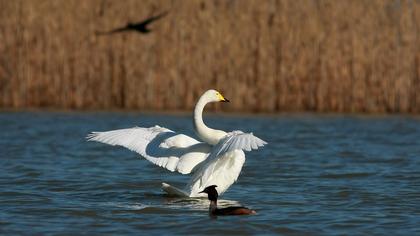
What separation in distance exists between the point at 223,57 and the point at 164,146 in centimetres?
973

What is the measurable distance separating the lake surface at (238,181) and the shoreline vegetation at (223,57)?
0.71 meters

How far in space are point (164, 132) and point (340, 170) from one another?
125 inches

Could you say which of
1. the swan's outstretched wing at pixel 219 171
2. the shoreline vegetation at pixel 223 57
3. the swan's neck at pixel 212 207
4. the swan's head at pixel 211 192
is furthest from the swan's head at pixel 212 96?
the shoreline vegetation at pixel 223 57

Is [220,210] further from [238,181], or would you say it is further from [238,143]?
[238,181]

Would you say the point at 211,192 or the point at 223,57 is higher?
the point at 223,57

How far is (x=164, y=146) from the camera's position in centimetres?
841

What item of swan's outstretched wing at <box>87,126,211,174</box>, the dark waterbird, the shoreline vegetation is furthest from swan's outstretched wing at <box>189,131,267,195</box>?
the shoreline vegetation

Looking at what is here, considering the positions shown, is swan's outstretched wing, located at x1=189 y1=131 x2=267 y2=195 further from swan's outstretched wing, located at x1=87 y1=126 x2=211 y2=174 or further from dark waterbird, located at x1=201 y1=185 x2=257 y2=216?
dark waterbird, located at x1=201 y1=185 x2=257 y2=216

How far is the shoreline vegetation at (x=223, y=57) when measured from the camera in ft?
58.1

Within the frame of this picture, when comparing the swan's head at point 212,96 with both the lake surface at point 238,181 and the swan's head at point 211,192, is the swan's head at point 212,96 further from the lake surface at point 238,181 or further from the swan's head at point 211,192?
the swan's head at point 211,192

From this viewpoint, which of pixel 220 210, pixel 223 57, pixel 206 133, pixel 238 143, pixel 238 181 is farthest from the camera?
pixel 223 57

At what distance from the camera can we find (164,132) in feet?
28.3

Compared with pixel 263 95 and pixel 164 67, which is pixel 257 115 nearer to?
pixel 263 95

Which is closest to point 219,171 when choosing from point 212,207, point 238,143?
point 212,207
